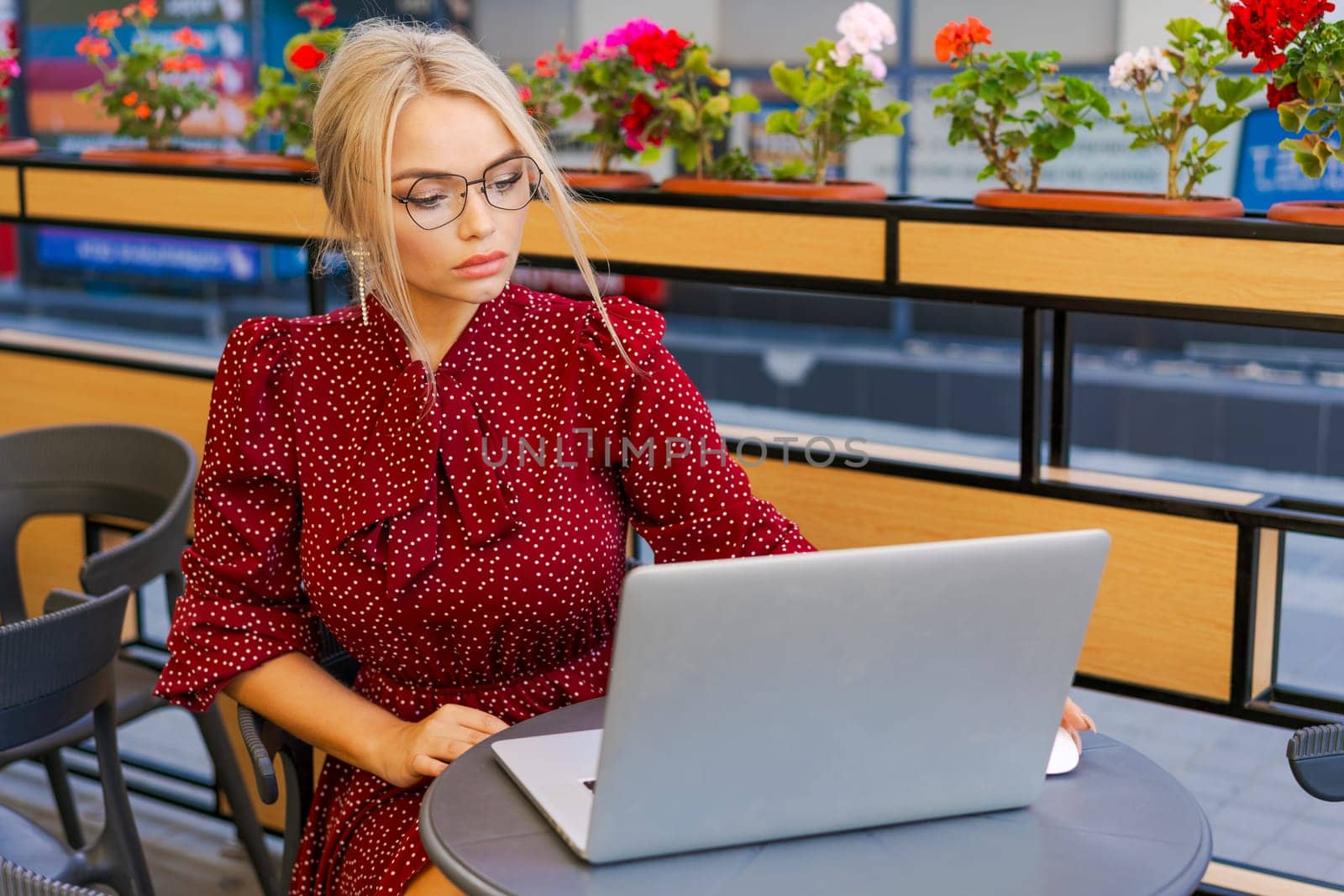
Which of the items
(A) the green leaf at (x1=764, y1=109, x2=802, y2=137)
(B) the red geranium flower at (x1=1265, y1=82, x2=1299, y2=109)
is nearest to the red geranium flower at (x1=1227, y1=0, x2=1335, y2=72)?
(B) the red geranium flower at (x1=1265, y1=82, x2=1299, y2=109)

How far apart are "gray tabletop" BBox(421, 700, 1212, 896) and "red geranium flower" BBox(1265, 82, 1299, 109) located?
1.02 meters

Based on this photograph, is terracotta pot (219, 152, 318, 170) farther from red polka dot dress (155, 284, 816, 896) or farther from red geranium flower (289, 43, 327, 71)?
red polka dot dress (155, 284, 816, 896)

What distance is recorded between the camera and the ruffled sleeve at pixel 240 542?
1697mm

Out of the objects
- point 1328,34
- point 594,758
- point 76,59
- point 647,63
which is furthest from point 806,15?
point 594,758

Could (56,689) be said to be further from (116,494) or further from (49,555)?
(49,555)

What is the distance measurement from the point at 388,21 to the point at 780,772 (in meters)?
1.06

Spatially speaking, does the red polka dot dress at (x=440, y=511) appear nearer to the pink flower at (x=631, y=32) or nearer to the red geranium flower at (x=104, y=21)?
the pink flower at (x=631, y=32)

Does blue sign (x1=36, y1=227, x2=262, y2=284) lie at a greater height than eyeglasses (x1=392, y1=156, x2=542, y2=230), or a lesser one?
lesser

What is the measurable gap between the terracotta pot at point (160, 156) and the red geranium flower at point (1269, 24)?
223 cm

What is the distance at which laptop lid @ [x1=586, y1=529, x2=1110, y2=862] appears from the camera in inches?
42.1

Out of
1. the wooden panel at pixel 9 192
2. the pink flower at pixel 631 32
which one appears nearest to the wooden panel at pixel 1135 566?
the pink flower at pixel 631 32

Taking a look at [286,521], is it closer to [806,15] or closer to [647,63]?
[647,63]

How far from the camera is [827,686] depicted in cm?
111

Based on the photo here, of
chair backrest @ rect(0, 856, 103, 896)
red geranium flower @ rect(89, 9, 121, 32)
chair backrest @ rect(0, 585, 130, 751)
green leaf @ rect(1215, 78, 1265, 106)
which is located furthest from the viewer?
red geranium flower @ rect(89, 9, 121, 32)
